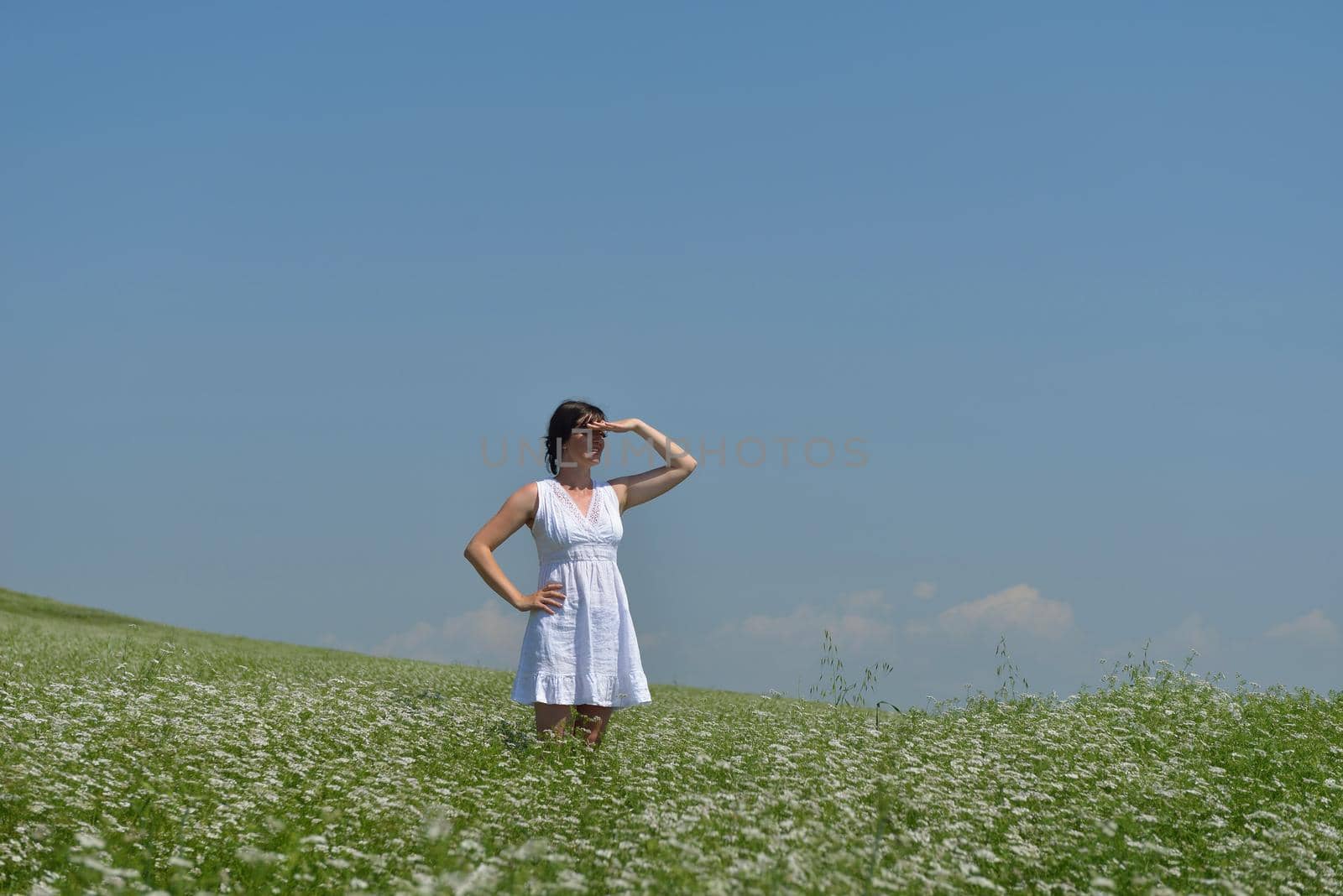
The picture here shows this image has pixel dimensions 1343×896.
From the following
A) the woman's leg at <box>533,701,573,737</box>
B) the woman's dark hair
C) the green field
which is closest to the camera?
the green field

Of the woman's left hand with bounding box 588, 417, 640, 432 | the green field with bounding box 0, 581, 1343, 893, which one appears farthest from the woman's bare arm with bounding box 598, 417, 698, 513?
the green field with bounding box 0, 581, 1343, 893

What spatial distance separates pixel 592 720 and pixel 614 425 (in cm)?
246

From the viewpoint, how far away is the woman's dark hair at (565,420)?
975 centimetres

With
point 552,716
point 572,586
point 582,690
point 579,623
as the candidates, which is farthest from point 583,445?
point 552,716

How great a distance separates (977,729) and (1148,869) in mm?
4518

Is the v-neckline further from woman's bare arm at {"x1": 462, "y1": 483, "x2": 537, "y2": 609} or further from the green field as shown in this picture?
the green field

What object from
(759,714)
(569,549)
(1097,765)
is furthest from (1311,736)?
(569,549)

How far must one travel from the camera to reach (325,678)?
15414 mm

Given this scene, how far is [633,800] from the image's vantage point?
7.61 m

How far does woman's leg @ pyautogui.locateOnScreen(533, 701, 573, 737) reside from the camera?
366 inches

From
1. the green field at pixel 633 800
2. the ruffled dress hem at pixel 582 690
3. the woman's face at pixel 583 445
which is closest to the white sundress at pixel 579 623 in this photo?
the ruffled dress hem at pixel 582 690

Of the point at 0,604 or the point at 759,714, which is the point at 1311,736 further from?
the point at 0,604

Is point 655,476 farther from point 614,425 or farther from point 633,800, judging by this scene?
point 633,800

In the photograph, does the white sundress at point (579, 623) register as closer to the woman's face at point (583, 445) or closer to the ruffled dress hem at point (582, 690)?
the ruffled dress hem at point (582, 690)
